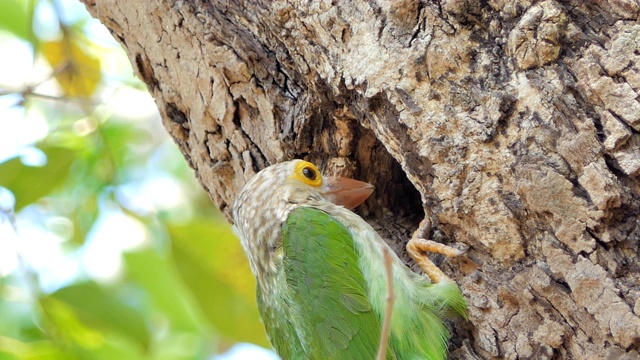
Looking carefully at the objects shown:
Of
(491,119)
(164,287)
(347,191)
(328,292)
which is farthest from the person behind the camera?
(164,287)

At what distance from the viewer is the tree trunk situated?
2074 millimetres

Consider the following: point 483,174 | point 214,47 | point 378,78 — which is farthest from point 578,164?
point 214,47

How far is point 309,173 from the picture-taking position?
3111 millimetres

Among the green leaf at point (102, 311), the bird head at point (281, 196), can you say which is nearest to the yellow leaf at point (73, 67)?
the green leaf at point (102, 311)

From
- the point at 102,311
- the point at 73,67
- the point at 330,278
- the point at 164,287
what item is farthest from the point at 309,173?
the point at 164,287

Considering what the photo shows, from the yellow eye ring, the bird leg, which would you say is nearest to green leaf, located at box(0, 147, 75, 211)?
the yellow eye ring

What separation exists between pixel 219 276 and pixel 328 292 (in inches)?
52.1

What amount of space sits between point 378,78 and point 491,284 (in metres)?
0.80

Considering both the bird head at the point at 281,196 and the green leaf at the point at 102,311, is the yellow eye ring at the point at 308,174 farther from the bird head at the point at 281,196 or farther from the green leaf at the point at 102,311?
the green leaf at the point at 102,311

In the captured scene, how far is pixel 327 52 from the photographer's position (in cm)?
268

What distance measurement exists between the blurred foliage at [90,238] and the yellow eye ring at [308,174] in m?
0.99

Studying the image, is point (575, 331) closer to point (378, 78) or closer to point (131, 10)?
point (378, 78)

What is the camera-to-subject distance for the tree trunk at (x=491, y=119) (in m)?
2.07

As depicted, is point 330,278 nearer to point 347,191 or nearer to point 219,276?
point 347,191
